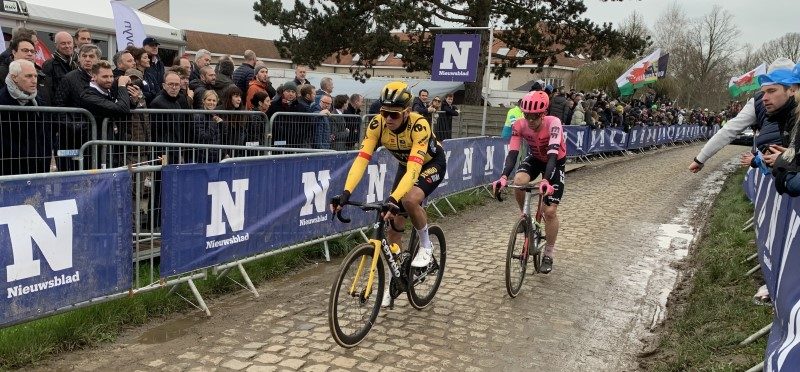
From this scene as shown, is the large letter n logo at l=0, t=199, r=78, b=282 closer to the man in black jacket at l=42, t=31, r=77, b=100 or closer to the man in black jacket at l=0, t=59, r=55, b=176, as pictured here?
the man in black jacket at l=0, t=59, r=55, b=176

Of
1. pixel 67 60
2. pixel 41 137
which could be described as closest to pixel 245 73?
pixel 67 60

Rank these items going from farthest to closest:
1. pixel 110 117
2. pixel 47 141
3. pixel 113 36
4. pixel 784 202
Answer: pixel 113 36 → pixel 110 117 → pixel 47 141 → pixel 784 202

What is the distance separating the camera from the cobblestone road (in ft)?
15.7

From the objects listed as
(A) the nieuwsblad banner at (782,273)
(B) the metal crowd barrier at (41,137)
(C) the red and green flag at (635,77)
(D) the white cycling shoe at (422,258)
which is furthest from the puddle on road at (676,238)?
(C) the red and green flag at (635,77)

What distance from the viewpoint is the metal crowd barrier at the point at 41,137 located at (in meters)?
5.97

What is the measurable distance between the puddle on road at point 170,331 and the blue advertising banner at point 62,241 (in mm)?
425

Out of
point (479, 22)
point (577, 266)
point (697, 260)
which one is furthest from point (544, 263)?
point (479, 22)

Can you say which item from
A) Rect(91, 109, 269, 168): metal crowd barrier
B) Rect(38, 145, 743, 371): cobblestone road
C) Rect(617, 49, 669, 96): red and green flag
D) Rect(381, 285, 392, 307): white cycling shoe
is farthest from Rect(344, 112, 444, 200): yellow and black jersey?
Rect(617, 49, 669, 96): red and green flag

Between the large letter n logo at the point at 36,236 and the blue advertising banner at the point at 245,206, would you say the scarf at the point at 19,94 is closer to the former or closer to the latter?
the blue advertising banner at the point at 245,206

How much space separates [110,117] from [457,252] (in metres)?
4.46

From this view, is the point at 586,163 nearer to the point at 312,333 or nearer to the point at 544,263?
the point at 544,263

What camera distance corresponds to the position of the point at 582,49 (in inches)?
987

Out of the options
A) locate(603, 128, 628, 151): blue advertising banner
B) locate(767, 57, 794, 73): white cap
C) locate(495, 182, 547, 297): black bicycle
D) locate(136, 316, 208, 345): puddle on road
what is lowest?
locate(136, 316, 208, 345): puddle on road

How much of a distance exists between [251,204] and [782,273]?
4.59 meters
